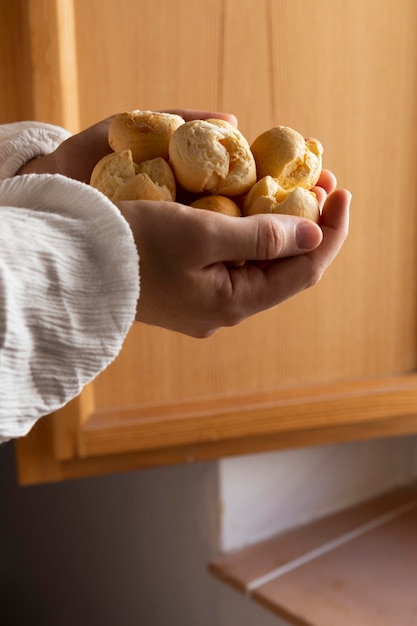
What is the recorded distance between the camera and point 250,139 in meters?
0.75

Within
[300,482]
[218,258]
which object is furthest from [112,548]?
[218,258]

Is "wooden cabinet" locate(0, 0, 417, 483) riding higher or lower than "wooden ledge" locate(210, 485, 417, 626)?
higher

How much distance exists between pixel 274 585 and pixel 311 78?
0.59 meters

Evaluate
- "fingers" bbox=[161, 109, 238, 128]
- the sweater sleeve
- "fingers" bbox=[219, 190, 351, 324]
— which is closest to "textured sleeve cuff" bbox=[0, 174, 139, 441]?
the sweater sleeve

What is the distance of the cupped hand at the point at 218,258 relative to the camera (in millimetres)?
434

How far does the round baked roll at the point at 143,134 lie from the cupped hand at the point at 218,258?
81 mm

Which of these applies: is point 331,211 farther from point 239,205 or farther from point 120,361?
point 120,361

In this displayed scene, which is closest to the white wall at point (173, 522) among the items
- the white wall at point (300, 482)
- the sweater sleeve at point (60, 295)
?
the white wall at point (300, 482)

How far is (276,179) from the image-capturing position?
504 mm

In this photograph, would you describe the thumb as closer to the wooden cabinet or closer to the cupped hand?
the cupped hand

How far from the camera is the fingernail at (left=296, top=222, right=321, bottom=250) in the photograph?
0.46m

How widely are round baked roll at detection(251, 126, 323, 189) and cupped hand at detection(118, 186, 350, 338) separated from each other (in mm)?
27

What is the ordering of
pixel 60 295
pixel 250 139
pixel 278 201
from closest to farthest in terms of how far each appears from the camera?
pixel 60 295 → pixel 278 201 → pixel 250 139

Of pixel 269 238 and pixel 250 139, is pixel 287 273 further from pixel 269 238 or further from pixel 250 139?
pixel 250 139
